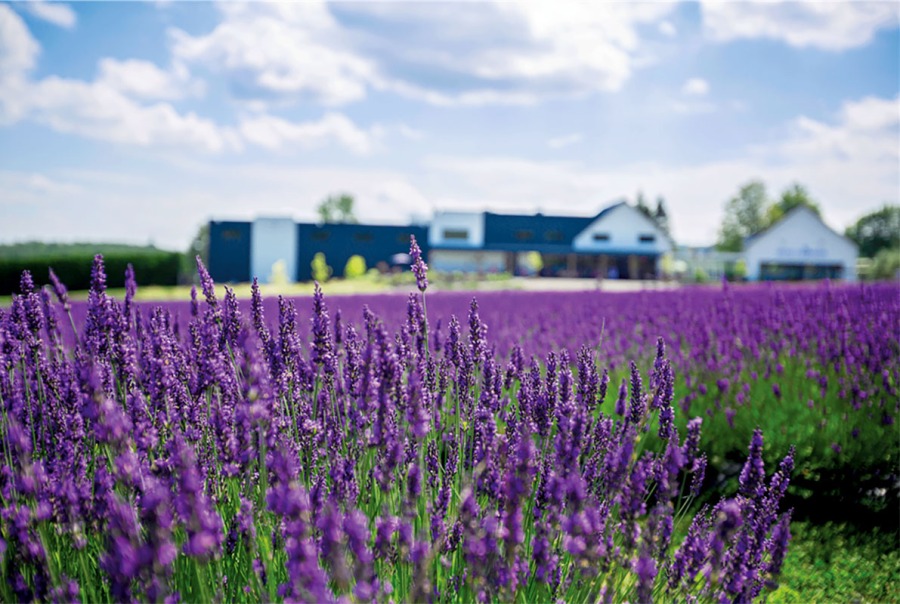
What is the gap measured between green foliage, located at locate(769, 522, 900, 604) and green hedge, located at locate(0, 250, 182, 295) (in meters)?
26.6

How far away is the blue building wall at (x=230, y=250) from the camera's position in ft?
146

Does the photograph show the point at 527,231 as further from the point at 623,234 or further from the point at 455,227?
the point at 623,234

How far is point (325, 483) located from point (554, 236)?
4627 centimetres

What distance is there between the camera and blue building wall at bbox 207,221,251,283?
146 feet

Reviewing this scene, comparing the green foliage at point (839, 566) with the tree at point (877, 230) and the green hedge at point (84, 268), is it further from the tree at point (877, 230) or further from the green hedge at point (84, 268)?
the tree at point (877, 230)

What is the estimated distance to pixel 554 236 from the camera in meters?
47.6

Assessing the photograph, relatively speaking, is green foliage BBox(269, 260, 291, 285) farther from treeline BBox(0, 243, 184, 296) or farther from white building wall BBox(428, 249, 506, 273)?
white building wall BBox(428, 249, 506, 273)

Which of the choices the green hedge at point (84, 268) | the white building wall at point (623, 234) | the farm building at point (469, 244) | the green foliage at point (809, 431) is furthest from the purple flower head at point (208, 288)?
the white building wall at point (623, 234)

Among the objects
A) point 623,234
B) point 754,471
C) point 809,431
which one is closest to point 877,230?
point 623,234

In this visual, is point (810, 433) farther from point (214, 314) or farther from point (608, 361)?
point (214, 314)

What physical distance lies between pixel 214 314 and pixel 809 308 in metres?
7.14

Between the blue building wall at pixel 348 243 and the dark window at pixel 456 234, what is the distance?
6.16ft

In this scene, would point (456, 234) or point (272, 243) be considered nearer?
point (272, 243)

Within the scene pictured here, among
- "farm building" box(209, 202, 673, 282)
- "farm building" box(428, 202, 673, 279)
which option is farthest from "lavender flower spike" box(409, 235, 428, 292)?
"farm building" box(428, 202, 673, 279)
